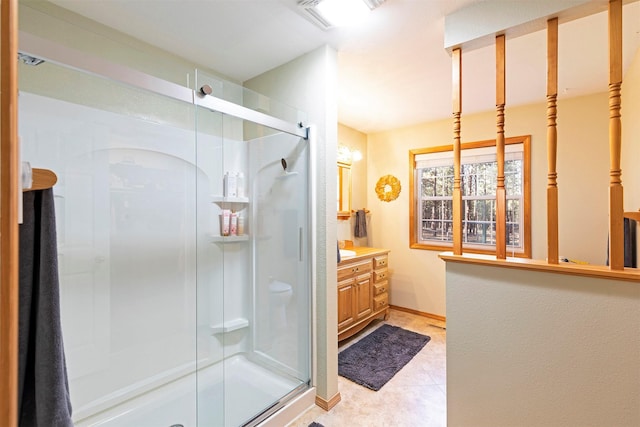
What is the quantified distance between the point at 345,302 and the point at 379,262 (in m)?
0.83

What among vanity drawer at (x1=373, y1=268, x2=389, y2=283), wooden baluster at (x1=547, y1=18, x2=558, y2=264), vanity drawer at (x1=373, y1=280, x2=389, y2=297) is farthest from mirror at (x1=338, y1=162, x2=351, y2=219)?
wooden baluster at (x1=547, y1=18, x2=558, y2=264)

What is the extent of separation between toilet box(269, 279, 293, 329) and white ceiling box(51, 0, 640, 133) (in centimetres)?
182

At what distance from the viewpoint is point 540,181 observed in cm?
305

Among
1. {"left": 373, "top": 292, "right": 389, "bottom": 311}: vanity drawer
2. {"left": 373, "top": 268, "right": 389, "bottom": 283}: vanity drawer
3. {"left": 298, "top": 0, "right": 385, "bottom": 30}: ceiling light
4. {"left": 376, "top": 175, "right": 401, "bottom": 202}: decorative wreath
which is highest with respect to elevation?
{"left": 298, "top": 0, "right": 385, "bottom": 30}: ceiling light

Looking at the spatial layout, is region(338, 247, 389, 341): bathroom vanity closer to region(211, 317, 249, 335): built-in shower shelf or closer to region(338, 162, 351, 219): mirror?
region(338, 162, 351, 219): mirror

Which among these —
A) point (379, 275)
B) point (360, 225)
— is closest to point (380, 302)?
point (379, 275)

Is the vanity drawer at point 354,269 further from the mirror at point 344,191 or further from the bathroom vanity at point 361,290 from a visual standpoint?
the mirror at point 344,191

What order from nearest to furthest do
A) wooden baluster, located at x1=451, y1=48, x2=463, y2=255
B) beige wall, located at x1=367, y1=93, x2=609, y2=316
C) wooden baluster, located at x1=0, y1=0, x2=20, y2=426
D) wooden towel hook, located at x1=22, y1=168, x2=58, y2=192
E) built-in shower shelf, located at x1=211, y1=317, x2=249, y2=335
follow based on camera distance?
wooden baluster, located at x1=0, y1=0, x2=20, y2=426, wooden towel hook, located at x1=22, y1=168, x2=58, y2=192, wooden baluster, located at x1=451, y1=48, x2=463, y2=255, built-in shower shelf, located at x1=211, y1=317, x2=249, y2=335, beige wall, located at x1=367, y1=93, x2=609, y2=316

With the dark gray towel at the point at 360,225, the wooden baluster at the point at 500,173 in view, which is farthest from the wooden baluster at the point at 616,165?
the dark gray towel at the point at 360,225

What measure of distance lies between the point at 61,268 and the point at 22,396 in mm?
1089

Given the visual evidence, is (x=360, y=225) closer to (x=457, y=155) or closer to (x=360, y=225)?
(x=360, y=225)

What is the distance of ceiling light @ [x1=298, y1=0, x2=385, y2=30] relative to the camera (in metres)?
1.59

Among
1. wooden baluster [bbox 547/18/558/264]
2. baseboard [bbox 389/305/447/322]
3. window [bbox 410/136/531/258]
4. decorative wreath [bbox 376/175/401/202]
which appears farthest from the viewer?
decorative wreath [bbox 376/175/401/202]

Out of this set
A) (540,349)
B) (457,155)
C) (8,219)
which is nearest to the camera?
(8,219)
